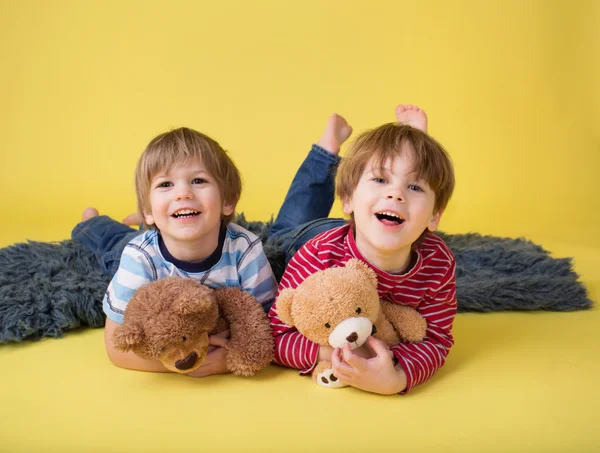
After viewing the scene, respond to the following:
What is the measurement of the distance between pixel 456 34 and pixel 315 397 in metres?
2.37

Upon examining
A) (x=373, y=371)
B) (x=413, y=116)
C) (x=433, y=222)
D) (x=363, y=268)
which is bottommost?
(x=373, y=371)

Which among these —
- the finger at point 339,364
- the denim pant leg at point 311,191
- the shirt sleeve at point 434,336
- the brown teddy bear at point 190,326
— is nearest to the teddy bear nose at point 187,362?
the brown teddy bear at point 190,326

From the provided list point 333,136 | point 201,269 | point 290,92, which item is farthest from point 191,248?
point 290,92

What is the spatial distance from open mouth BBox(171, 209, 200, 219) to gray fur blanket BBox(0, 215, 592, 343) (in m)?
0.49

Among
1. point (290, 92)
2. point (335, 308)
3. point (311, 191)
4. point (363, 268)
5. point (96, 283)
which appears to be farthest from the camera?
point (290, 92)

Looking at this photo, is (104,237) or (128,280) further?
(104,237)

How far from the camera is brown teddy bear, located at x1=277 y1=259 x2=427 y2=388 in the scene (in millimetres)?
1454

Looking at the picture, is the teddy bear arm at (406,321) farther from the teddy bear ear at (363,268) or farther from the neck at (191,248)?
the neck at (191,248)

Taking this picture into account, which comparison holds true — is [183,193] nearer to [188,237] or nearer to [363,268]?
[188,237]

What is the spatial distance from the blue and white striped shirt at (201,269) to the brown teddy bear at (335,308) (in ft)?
0.74

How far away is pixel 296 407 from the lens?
1.50 m

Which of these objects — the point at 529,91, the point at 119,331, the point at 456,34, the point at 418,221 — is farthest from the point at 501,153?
A: the point at 119,331

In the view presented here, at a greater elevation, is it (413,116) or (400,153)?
(413,116)

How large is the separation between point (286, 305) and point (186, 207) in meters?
0.34
